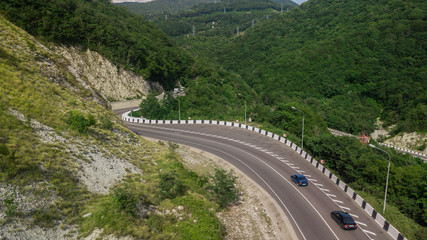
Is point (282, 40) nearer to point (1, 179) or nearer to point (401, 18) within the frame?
point (401, 18)

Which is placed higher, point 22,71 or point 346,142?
point 22,71

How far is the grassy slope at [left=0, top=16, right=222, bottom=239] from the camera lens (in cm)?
1592

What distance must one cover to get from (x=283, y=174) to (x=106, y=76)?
52.7 m

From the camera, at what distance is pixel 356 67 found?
10381cm

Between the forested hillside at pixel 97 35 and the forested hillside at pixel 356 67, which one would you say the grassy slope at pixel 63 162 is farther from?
the forested hillside at pixel 356 67

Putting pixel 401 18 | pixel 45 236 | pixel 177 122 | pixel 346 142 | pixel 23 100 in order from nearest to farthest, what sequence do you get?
pixel 45 236
pixel 23 100
pixel 346 142
pixel 177 122
pixel 401 18

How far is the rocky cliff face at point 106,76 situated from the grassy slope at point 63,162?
3065 cm

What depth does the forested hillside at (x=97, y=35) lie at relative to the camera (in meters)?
52.1

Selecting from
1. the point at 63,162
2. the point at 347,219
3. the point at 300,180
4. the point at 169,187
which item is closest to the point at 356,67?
the point at 300,180

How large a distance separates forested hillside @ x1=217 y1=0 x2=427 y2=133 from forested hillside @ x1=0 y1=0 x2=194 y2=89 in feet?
126

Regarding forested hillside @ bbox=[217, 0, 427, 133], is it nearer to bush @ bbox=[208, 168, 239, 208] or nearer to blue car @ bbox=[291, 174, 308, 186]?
blue car @ bbox=[291, 174, 308, 186]

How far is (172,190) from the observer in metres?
22.5

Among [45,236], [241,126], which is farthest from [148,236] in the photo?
[241,126]

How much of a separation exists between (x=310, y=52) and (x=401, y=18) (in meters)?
39.6
